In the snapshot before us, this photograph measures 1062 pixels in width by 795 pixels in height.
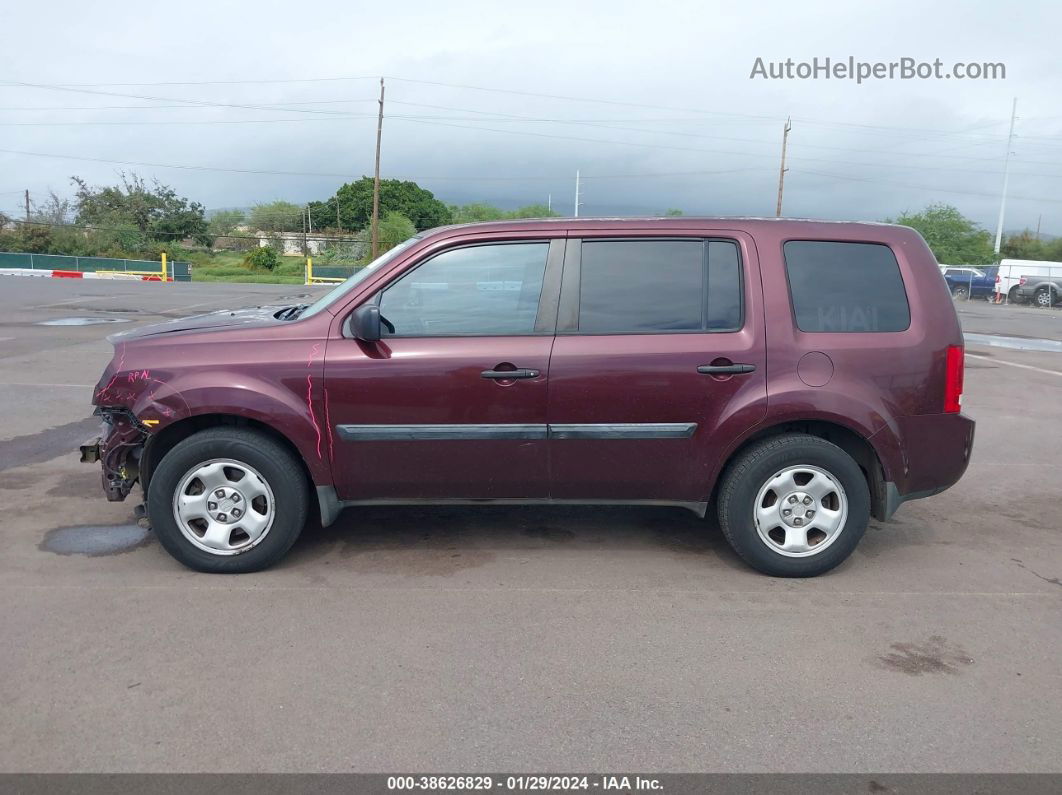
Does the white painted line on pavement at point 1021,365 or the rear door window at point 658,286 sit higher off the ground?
the rear door window at point 658,286

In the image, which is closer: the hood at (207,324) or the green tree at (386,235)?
the hood at (207,324)

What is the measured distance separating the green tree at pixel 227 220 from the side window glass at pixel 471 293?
249 ft

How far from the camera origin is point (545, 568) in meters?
4.73

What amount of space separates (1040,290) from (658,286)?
37065 mm

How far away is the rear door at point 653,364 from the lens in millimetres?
4457

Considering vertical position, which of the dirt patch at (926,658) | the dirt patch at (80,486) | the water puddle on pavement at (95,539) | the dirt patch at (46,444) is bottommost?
the water puddle on pavement at (95,539)

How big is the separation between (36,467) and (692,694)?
5.44 metres

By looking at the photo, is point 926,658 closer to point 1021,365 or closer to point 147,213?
point 1021,365

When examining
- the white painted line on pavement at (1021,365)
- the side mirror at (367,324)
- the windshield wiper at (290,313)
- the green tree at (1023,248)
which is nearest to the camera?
the side mirror at (367,324)

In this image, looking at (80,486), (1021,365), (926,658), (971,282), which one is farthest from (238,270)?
(926,658)

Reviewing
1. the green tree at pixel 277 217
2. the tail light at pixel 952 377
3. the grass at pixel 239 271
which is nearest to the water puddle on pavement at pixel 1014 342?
the tail light at pixel 952 377

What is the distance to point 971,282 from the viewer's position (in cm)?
3938

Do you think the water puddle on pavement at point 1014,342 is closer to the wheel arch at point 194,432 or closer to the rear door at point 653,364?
the rear door at point 653,364
